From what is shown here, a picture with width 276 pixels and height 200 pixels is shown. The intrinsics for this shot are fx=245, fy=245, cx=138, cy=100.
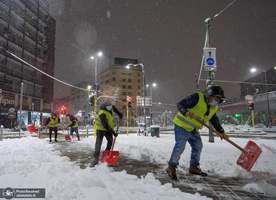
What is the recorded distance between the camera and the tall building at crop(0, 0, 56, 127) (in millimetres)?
46156

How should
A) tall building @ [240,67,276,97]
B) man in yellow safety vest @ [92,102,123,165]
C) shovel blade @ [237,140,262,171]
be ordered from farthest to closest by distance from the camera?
tall building @ [240,67,276,97] → man in yellow safety vest @ [92,102,123,165] → shovel blade @ [237,140,262,171]

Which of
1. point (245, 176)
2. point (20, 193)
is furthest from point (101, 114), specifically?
point (245, 176)

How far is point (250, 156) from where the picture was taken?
475 centimetres

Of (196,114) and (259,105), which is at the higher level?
(259,105)

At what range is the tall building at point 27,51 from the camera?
151 ft

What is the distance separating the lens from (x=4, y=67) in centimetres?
4578

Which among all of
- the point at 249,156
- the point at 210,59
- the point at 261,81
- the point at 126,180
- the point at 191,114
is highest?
the point at 261,81

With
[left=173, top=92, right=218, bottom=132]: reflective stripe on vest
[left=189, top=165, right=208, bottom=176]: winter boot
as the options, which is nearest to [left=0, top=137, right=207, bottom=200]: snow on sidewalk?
[left=189, top=165, right=208, bottom=176]: winter boot

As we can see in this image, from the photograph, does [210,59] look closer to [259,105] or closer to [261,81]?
[259,105]
